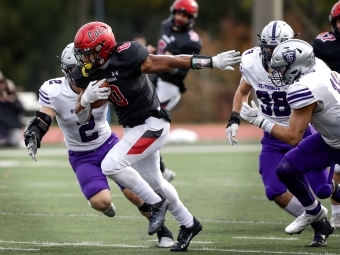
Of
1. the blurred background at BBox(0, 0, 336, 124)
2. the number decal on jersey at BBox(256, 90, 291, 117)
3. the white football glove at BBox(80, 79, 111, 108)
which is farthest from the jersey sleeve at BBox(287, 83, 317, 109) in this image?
the blurred background at BBox(0, 0, 336, 124)

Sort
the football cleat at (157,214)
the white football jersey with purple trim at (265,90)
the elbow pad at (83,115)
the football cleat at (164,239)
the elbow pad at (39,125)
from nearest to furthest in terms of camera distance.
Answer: the football cleat at (157,214), the elbow pad at (83,115), the football cleat at (164,239), the elbow pad at (39,125), the white football jersey with purple trim at (265,90)

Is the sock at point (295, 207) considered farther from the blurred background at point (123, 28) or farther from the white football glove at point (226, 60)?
the blurred background at point (123, 28)

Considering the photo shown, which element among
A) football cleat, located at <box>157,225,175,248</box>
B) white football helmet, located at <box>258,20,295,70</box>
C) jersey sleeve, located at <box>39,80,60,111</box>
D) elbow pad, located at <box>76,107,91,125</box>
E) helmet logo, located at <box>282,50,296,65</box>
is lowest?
football cleat, located at <box>157,225,175,248</box>

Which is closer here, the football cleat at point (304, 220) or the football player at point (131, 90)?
the football player at point (131, 90)

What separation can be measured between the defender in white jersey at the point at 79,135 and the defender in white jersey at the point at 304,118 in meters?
1.03

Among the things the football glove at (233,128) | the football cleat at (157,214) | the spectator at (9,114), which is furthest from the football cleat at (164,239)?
the spectator at (9,114)

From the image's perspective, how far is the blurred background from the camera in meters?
26.3

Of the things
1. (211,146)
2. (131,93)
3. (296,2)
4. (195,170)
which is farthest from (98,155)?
(296,2)

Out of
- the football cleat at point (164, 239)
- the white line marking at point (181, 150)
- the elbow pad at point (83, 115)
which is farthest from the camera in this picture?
the white line marking at point (181, 150)

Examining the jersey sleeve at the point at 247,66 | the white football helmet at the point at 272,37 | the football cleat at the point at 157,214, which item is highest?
the white football helmet at the point at 272,37

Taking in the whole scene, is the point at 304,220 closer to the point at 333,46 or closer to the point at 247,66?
the point at 247,66

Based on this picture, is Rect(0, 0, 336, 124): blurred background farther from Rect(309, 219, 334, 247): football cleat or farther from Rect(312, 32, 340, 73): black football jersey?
Rect(309, 219, 334, 247): football cleat

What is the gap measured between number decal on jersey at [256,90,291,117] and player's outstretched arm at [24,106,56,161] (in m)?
1.65

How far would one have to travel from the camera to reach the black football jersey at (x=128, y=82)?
5.79 metres
